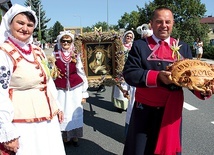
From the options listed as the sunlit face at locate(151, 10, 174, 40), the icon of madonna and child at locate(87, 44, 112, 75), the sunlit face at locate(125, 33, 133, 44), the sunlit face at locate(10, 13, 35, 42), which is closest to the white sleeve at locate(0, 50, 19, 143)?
the sunlit face at locate(10, 13, 35, 42)

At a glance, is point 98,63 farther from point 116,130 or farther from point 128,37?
point 116,130

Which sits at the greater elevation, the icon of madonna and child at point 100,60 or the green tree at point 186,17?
the green tree at point 186,17

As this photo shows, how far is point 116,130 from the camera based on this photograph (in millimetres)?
5105

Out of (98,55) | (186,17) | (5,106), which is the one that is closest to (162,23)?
(5,106)

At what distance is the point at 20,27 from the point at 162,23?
1171mm

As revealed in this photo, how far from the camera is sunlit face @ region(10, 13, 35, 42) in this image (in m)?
2.27

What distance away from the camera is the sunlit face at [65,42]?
4258 mm

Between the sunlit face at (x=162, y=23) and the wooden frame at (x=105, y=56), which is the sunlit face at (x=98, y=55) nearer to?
the wooden frame at (x=105, y=56)

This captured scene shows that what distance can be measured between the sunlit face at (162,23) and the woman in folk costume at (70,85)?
220 centimetres

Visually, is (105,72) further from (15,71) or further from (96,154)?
(15,71)

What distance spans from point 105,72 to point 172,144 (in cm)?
303

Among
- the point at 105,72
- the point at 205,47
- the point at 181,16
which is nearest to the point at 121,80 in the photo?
the point at 105,72

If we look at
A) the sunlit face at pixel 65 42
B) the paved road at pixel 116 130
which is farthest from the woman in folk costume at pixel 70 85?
the paved road at pixel 116 130

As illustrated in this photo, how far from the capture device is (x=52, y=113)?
2424mm
